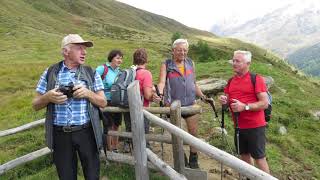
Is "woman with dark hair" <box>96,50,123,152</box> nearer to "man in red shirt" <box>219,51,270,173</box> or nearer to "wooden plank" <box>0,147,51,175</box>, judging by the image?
"wooden plank" <box>0,147,51,175</box>

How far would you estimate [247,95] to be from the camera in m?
8.36

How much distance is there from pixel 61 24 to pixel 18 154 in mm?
98759

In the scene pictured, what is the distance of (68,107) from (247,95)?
11.2ft

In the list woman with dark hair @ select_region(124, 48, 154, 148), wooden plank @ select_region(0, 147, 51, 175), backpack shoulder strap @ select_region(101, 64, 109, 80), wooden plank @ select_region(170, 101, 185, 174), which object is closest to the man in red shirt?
wooden plank @ select_region(170, 101, 185, 174)

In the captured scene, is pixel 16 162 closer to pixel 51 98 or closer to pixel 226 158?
pixel 51 98

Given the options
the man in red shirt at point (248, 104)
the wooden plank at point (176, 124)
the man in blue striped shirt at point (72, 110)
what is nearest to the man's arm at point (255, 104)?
the man in red shirt at point (248, 104)

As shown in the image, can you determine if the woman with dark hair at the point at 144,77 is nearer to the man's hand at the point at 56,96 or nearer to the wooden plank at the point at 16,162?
the wooden plank at the point at 16,162

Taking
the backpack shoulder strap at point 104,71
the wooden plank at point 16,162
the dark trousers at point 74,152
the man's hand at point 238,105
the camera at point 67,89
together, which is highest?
the backpack shoulder strap at point 104,71

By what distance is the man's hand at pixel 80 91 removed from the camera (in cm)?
646

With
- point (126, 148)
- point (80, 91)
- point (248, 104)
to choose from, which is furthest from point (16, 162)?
point (248, 104)

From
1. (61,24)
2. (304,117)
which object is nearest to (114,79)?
(304,117)

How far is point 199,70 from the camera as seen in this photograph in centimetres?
2495

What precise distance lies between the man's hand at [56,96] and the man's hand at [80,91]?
163mm

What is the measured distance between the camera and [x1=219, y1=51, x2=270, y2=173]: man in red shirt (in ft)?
26.9
